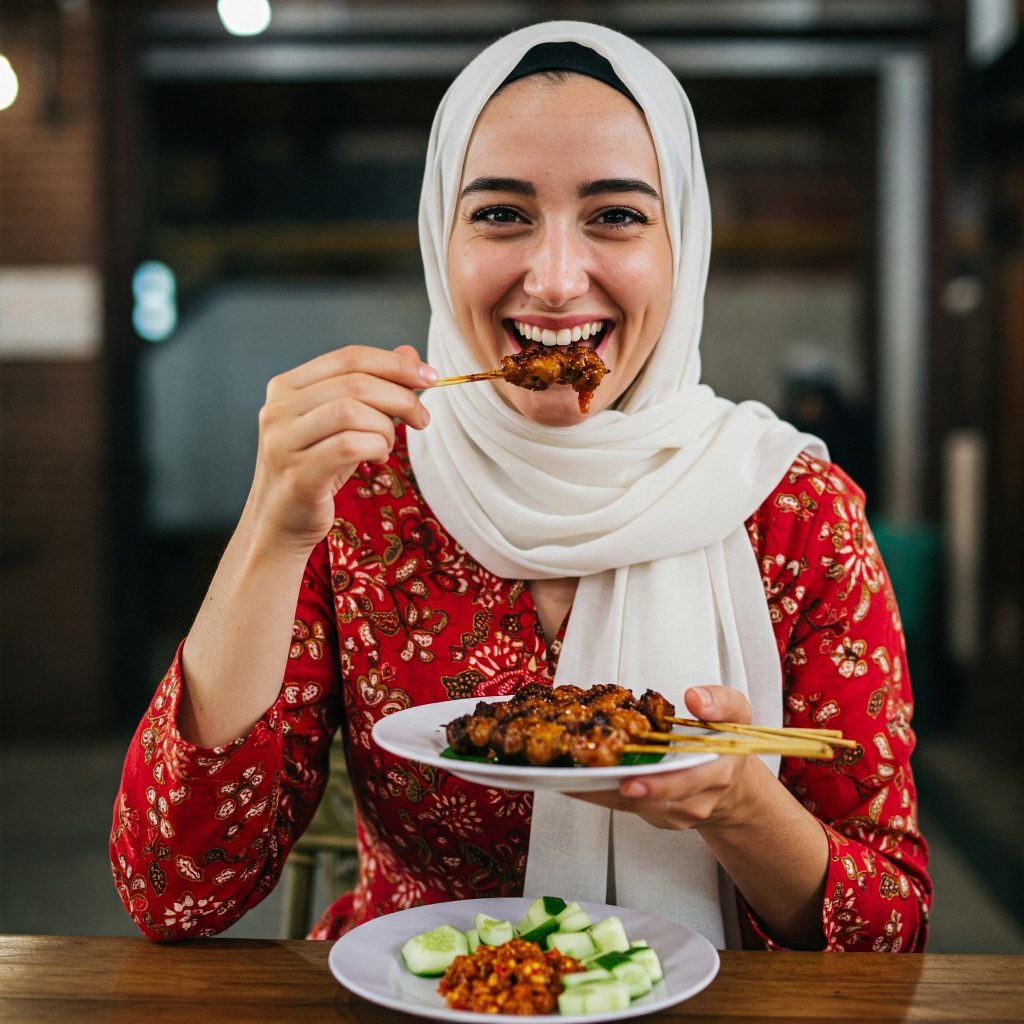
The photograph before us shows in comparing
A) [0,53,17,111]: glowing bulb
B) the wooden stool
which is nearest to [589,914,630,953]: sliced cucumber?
the wooden stool

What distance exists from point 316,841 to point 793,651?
0.88 metres

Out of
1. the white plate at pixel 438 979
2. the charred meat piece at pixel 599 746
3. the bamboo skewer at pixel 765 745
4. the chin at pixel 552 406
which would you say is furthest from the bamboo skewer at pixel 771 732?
the chin at pixel 552 406

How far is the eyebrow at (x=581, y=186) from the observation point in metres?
1.56

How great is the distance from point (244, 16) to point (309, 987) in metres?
4.65

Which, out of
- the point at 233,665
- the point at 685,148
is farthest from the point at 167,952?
the point at 685,148

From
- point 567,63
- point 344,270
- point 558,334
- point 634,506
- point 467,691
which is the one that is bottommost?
point 467,691

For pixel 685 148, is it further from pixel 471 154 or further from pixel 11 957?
pixel 11 957

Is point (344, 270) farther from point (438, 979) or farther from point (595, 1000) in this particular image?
point (595, 1000)

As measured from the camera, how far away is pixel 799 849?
1395 mm

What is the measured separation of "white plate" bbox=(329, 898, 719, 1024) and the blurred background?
13.5 feet

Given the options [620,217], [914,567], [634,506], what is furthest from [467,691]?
[914,567]

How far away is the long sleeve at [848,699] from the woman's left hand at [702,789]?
207 mm

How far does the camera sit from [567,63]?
1612mm

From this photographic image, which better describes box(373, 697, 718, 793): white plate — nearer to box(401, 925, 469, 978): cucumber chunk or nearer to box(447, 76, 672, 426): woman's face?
box(401, 925, 469, 978): cucumber chunk
